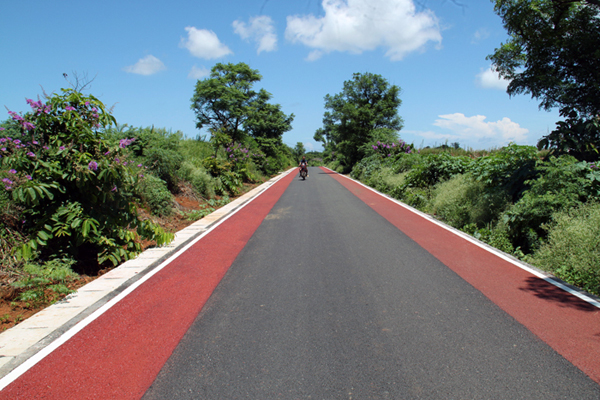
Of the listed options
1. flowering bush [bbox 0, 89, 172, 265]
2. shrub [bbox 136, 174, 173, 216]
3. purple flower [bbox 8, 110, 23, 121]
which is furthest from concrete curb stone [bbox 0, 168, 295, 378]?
shrub [bbox 136, 174, 173, 216]

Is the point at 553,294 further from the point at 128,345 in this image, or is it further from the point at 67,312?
the point at 67,312

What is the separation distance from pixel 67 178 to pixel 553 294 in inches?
294

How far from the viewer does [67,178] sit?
221 inches

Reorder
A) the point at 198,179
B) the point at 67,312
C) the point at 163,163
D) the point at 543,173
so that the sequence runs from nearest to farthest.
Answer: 1. the point at 67,312
2. the point at 543,173
3. the point at 163,163
4. the point at 198,179

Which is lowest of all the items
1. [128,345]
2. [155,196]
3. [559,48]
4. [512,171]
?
[128,345]

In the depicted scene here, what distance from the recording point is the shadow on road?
14.7 feet

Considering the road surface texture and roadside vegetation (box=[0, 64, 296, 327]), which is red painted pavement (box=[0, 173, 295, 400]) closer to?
the road surface texture

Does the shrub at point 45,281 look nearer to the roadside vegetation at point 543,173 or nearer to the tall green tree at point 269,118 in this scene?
the roadside vegetation at point 543,173

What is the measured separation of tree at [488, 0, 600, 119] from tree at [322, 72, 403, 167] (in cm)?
2875

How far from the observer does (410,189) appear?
15945 millimetres

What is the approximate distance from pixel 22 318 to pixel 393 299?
4748 millimetres

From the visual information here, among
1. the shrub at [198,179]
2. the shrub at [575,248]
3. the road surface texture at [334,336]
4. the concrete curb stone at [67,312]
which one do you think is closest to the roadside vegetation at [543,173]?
the shrub at [575,248]

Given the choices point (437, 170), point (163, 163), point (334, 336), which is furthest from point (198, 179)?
point (334, 336)

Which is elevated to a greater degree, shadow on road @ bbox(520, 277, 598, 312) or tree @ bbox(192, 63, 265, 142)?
tree @ bbox(192, 63, 265, 142)
